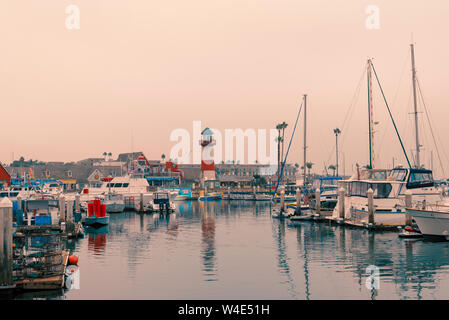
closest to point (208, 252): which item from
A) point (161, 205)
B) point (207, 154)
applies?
point (161, 205)

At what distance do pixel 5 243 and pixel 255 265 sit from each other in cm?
1439

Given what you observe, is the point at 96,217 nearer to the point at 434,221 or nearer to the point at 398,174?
the point at 398,174

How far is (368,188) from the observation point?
159ft

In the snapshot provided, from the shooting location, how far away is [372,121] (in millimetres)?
55250

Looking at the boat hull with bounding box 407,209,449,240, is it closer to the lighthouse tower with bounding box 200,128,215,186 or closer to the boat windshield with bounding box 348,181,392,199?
the boat windshield with bounding box 348,181,392,199

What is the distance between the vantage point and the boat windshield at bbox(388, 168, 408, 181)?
47.2 meters

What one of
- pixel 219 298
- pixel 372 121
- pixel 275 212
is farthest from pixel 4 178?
pixel 219 298

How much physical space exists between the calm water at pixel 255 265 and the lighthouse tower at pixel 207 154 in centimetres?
8290

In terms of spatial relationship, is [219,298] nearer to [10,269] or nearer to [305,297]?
[305,297]

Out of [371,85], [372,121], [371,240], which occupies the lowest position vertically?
[371,240]

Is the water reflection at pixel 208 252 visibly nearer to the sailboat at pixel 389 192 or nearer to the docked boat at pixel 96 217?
the docked boat at pixel 96 217

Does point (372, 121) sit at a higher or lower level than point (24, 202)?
higher

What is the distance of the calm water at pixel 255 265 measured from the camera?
22.1 meters

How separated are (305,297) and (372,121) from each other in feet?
124
